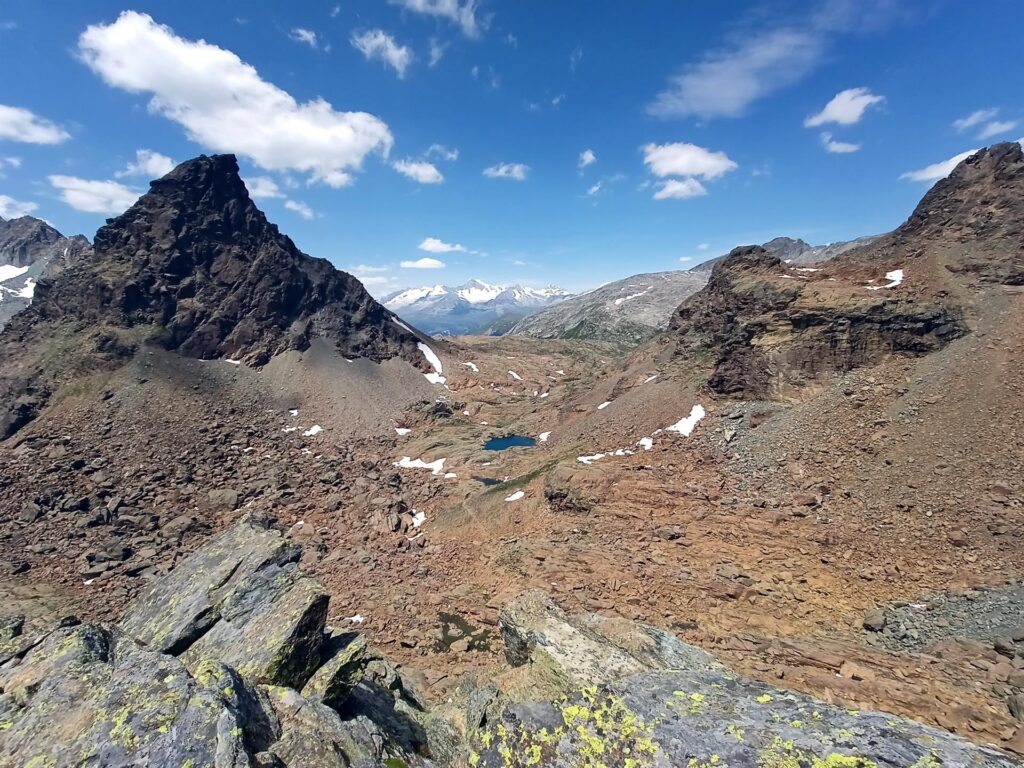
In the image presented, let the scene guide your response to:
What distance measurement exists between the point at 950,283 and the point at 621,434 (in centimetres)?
Answer: 3232

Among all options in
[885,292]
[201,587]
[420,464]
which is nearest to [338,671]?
[201,587]

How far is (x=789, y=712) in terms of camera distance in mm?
9797

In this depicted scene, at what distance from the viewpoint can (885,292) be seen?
44.3 meters

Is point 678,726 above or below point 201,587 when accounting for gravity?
below

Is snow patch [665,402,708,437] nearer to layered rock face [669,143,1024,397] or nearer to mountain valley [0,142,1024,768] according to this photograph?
mountain valley [0,142,1024,768]

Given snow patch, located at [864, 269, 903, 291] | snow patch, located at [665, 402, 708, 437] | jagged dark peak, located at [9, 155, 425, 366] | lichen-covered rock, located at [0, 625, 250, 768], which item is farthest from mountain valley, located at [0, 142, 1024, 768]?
jagged dark peak, located at [9, 155, 425, 366]

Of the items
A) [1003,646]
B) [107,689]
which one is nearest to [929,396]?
[1003,646]

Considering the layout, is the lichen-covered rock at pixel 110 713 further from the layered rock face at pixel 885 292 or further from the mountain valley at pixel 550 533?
the layered rock face at pixel 885 292

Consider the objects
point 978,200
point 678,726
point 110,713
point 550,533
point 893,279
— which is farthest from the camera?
point 978,200

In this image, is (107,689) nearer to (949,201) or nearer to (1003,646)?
(1003,646)

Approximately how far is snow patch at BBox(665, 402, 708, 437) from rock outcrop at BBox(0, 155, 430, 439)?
7554cm

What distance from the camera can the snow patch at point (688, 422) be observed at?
1899 inches

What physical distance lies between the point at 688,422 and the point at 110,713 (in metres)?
47.9

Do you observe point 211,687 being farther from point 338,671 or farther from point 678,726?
point 678,726
